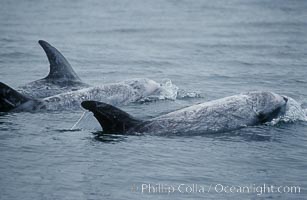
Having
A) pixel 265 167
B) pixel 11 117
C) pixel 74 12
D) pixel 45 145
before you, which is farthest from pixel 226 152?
pixel 74 12

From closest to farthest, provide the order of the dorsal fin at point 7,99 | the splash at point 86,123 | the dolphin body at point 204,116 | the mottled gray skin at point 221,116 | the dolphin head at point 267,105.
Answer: the dolphin body at point 204,116, the mottled gray skin at point 221,116, the splash at point 86,123, the dolphin head at point 267,105, the dorsal fin at point 7,99

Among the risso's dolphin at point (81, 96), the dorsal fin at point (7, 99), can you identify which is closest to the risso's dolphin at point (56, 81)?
the risso's dolphin at point (81, 96)

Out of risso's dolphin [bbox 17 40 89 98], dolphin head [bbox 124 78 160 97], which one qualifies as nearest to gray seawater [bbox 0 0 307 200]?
dolphin head [bbox 124 78 160 97]

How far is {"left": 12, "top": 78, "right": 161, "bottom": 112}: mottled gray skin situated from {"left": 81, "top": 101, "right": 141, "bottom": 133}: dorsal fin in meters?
2.96

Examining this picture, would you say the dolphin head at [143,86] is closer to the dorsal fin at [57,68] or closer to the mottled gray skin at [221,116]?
the dorsal fin at [57,68]

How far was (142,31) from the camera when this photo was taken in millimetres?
31484

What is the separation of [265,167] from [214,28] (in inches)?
846

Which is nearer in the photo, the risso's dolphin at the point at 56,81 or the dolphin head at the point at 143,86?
the dolphin head at the point at 143,86

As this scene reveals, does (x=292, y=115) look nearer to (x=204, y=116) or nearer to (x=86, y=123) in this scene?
(x=204, y=116)

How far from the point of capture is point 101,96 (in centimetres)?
1666

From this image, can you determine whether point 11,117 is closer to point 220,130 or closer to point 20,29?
point 220,130

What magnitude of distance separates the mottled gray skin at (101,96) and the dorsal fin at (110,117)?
9.70 ft

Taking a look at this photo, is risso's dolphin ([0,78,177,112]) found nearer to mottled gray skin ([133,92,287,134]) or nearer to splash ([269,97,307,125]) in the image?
mottled gray skin ([133,92,287,134])

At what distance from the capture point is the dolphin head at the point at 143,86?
17.1m
